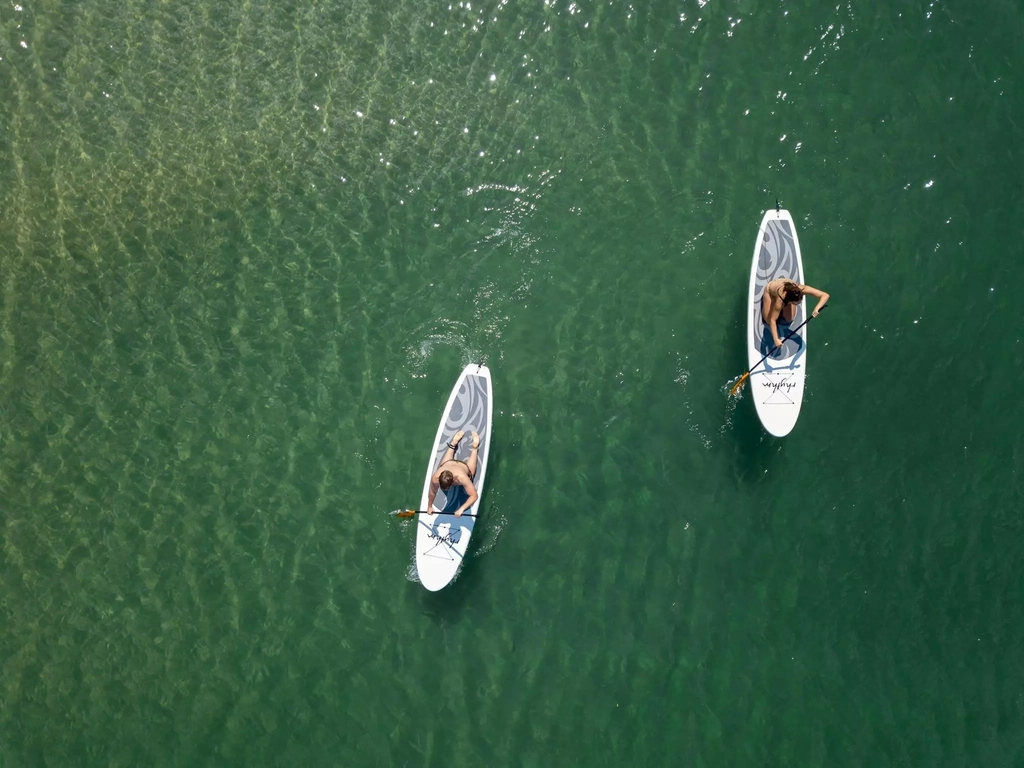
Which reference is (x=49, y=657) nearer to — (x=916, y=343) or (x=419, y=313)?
(x=419, y=313)

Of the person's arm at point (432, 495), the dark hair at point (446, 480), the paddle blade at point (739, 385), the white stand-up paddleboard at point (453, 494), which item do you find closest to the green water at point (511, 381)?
the paddle blade at point (739, 385)

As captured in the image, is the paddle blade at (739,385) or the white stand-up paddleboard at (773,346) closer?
the white stand-up paddleboard at (773,346)

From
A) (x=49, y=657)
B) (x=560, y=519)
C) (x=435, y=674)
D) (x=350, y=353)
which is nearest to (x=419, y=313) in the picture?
(x=350, y=353)

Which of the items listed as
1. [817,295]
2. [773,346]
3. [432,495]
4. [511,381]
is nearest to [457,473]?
[432,495]

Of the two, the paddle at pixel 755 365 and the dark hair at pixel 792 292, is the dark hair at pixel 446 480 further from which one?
the dark hair at pixel 792 292

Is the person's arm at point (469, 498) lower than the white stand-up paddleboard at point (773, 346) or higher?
lower

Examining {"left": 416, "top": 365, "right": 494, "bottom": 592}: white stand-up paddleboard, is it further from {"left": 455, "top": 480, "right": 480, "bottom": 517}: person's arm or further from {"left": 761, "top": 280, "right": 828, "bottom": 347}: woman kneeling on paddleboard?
{"left": 761, "top": 280, "right": 828, "bottom": 347}: woman kneeling on paddleboard

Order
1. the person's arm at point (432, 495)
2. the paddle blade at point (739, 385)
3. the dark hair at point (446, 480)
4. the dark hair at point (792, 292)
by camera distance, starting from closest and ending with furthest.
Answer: the dark hair at point (446, 480)
the dark hair at point (792, 292)
the person's arm at point (432, 495)
the paddle blade at point (739, 385)
